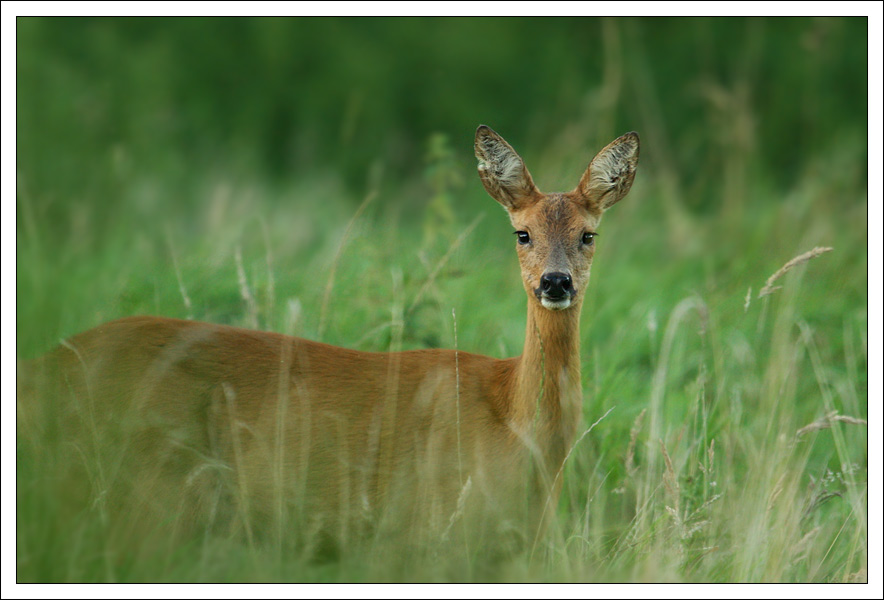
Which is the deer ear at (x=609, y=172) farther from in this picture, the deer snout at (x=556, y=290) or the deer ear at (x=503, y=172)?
the deer snout at (x=556, y=290)

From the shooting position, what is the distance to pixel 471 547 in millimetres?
3572

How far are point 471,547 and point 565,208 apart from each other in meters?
1.34

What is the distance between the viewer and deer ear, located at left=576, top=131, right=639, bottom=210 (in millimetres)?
3949

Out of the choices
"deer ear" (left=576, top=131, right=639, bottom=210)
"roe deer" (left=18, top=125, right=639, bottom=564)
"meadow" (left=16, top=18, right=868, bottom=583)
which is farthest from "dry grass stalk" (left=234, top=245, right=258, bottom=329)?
"deer ear" (left=576, top=131, right=639, bottom=210)

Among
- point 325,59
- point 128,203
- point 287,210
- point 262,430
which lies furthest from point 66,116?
point 262,430

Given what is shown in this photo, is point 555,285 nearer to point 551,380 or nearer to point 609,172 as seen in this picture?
point 551,380

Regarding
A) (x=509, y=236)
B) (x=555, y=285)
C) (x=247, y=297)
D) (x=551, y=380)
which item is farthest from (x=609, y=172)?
(x=509, y=236)

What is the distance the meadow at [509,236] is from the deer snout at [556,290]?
37 cm

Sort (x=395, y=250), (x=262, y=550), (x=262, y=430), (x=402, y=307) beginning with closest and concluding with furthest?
(x=262, y=550) < (x=262, y=430) < (x=402, y=307) < (x=395, y=250)

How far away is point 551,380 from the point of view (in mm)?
3805

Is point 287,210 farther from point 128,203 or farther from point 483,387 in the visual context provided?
point 483,387

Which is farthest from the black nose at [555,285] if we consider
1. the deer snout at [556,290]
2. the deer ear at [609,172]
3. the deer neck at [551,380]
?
the deer ear at [609,172]

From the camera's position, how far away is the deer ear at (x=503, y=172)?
3.95 m

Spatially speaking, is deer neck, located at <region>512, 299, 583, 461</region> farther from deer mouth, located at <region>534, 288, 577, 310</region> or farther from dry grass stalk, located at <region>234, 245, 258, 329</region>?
dry grass stalk, located at <region>234, 245, 258, 329</region>
